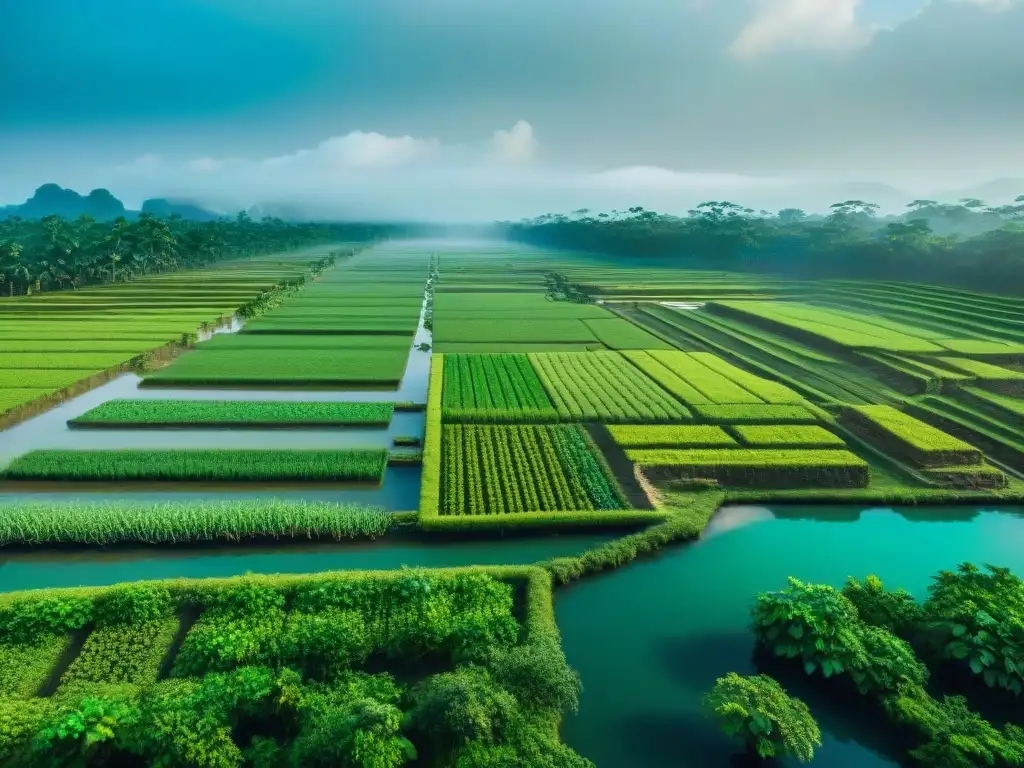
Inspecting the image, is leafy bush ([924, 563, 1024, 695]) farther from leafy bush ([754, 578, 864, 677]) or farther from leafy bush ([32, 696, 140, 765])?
leafy bush ([32, 696, 140, 765])

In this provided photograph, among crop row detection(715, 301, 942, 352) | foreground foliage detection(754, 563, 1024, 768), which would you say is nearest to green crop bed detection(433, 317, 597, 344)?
crop row detection(715, 301, 942, 352)

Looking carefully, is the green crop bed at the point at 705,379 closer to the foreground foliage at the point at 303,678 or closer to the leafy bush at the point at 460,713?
the foreground foliage at the point at 303,678

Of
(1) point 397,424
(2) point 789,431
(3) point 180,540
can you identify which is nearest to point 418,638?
(3) point 180,540

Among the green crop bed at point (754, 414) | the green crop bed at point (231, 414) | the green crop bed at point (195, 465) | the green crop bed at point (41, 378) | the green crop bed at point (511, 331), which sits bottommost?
the green crop bed at point (195, 465)

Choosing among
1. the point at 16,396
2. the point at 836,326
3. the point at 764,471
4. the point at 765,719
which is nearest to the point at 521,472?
the point at 764,471

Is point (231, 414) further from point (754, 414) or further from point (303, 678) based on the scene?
point (754, 414)

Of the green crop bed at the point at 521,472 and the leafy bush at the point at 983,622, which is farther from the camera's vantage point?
the green crop bed at the point at 521,472

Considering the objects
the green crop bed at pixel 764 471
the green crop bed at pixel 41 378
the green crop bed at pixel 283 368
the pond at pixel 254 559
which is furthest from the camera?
the green crop bed at pixel 283 368

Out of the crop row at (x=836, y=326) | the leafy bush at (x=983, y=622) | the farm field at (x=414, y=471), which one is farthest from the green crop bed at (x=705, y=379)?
the leafy bush at (x=983, y=622)
